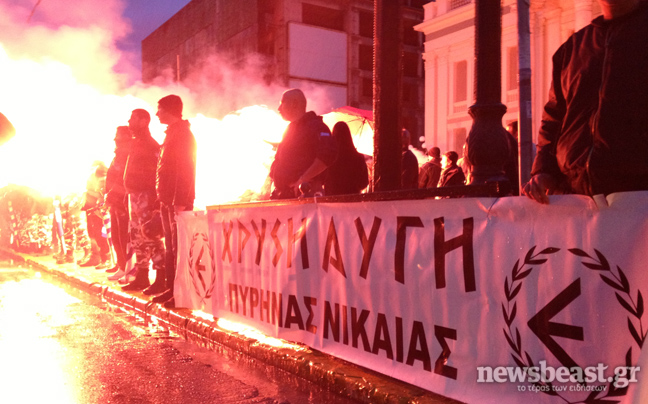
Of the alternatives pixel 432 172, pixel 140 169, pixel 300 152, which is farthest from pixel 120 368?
pixel 432 172

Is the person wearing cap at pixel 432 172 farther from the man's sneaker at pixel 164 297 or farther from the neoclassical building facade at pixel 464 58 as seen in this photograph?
the neoclassical building facade at pixel 464 58

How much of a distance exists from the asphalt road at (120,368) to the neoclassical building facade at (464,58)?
20.5 meters

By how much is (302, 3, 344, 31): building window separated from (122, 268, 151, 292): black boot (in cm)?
3692

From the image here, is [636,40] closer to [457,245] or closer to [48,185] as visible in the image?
[457,245]

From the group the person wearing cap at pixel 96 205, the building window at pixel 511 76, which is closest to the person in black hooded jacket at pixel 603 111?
the person wearing cap at pixel 96 205

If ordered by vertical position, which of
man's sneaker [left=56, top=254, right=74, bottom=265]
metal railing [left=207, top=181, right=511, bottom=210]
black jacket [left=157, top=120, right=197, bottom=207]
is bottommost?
man's sneaker [left=56, top=254, right=74, bottom=265]

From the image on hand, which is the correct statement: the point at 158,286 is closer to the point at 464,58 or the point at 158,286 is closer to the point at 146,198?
the point at 146,198

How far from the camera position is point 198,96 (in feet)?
143

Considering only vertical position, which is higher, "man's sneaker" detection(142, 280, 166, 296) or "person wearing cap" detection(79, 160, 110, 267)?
"person wearing cap" detection(79, 160, 110, 267)

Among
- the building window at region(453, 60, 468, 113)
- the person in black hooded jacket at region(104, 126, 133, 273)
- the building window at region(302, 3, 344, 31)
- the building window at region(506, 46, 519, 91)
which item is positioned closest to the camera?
the person in black hooded jacket at region(104, 126, 133, 273)

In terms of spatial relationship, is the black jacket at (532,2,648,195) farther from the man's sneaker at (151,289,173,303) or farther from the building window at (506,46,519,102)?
the building window at (506,46,519,102)

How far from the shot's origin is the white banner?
2.77m

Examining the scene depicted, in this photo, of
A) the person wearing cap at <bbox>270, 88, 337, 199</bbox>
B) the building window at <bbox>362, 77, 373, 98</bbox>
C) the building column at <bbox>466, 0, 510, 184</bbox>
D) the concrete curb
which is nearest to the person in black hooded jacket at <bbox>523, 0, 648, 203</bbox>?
the building column at <bbox>466, 0, 510, 184</bbox>

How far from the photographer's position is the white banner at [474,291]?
2768mm
